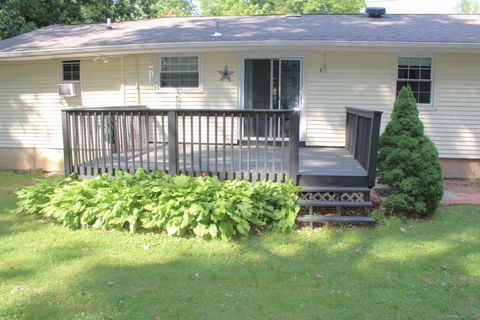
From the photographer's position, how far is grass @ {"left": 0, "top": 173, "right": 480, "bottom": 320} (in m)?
3.71

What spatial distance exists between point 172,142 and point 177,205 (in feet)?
4.55

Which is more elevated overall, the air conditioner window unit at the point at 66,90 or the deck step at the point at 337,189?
the air conditioner window unit at the point at 66,90

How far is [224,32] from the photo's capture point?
392 inches

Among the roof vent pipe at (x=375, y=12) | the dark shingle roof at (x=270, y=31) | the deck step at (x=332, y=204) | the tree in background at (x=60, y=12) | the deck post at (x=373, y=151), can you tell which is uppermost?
the tree in background at (x=60, y=12)

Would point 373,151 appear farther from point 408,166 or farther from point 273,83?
point 273,83

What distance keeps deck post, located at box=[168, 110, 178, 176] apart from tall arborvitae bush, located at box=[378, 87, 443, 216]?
293 centimetres

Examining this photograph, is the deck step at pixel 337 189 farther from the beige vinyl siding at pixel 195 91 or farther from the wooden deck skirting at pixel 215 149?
the beige vinyl siding at pixel 195 91

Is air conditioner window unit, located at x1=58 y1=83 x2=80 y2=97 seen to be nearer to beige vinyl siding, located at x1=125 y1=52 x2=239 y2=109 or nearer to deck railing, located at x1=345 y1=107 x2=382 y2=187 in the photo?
beige vinyl siding, located at x1=125 y1=52 x2=239 y2=109

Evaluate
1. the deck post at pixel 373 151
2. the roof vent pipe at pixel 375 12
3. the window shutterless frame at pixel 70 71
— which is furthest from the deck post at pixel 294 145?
the roof vent pipe at pixel 375 12

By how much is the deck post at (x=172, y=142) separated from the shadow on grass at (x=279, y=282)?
1.58m

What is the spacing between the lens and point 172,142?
6.59 metres

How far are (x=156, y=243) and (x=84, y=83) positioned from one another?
252 inches

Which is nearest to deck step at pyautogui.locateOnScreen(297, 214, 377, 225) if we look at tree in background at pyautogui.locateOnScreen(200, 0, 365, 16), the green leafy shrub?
the green leafy shrub

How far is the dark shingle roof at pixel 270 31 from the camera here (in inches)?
351
